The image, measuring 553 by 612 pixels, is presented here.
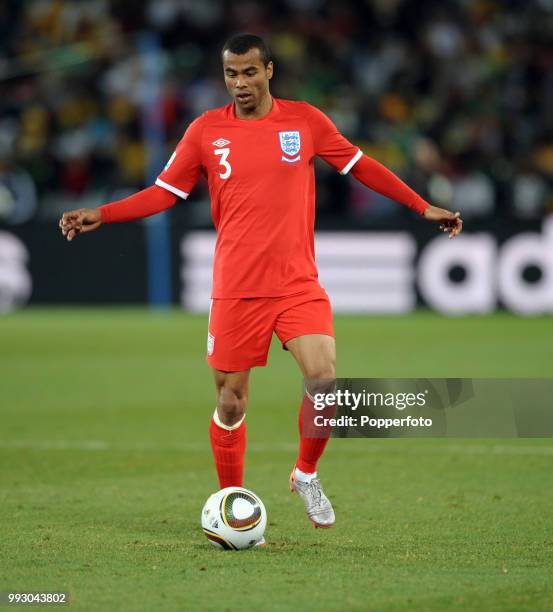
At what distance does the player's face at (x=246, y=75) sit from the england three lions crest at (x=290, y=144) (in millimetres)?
214

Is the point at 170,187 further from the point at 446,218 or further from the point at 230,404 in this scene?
the point at 446,218

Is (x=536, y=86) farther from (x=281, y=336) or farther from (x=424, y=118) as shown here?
(x=281, y=336)

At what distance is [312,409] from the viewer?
233 inches

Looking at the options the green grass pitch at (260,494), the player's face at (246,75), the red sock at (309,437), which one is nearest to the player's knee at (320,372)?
the red sock at (309,437)

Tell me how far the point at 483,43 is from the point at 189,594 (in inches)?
668

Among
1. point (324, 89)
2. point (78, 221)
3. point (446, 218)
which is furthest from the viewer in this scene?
point (324, 89)

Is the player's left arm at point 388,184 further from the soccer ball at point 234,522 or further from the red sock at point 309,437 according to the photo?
the soccer ball at point 234,522

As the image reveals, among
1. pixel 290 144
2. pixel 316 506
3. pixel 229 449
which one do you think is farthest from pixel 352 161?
pixel 316 506

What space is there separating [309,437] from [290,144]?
1.36 m

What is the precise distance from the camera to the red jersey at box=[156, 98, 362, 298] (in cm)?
→ 604

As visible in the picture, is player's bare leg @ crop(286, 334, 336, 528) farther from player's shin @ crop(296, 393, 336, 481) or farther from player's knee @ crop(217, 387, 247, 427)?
player's knee @ crop(217, 387, 247, 427)

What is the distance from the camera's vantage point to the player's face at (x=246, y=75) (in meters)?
5.93

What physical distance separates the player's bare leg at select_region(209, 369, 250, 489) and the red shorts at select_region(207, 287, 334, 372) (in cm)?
8

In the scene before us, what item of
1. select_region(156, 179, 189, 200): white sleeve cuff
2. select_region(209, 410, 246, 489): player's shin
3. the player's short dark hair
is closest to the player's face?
the player's short dark hair
